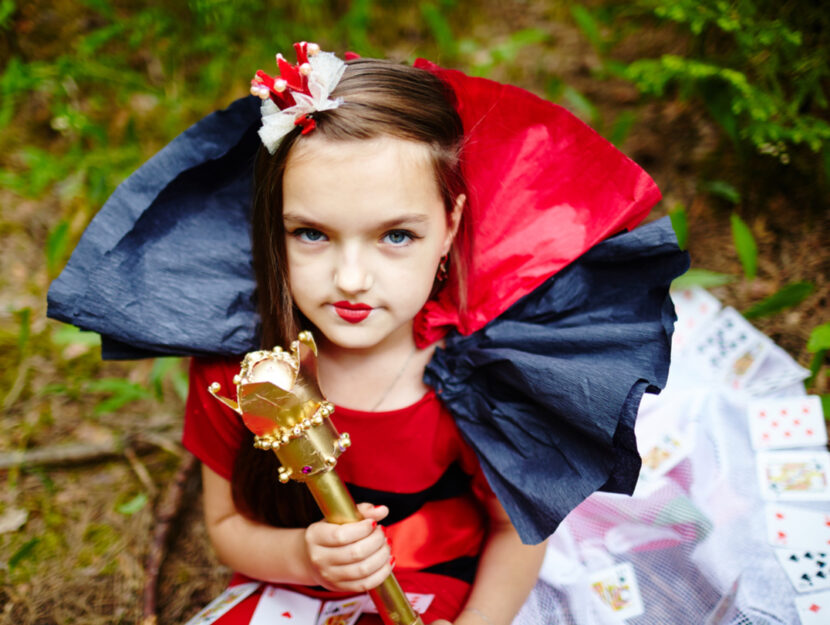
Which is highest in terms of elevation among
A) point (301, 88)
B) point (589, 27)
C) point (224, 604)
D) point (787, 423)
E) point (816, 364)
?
point (589, 27)

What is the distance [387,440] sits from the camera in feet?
4.44

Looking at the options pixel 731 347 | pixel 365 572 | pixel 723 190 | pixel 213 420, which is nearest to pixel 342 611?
pixel 365 572

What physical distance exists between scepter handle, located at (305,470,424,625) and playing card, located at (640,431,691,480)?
82cm

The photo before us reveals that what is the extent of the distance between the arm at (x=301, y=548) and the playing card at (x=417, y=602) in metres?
0.19

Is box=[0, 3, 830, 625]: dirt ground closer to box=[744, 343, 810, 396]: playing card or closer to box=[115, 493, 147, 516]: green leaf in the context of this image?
box=[115, 493, 147, 516]: green leaf

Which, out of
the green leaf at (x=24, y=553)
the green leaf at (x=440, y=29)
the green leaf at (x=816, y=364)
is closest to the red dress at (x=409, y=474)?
the green leaf at (x=24, y=553)

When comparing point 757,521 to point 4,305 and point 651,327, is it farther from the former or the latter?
point 4,305

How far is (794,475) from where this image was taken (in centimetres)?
165

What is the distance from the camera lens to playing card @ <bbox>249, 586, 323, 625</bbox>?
1.37 meters

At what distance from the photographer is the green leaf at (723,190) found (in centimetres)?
221

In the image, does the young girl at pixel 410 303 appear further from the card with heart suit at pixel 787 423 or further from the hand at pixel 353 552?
the card with heart suit at pixel 787 423

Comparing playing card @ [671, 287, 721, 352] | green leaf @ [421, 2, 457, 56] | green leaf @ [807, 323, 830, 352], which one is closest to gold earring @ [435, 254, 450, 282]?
playing card @ [671, 287, 721, 352]

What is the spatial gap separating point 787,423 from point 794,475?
0.48 feet

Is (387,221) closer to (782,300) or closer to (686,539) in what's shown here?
(686,539)
